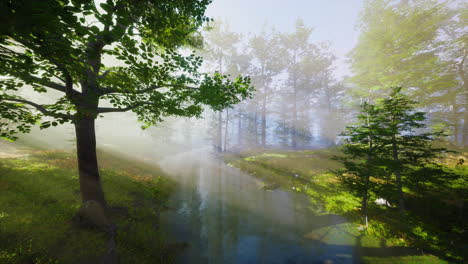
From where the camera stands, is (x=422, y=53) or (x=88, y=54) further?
(x=422, y=53)

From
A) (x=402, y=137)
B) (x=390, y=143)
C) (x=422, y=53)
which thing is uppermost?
(x=422, y=53)

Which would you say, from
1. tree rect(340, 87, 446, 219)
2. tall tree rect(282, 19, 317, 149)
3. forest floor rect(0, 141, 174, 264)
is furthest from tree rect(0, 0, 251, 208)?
tall tree rect(282, 19, 317, 149)

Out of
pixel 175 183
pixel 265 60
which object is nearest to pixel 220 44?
pixel 265 60

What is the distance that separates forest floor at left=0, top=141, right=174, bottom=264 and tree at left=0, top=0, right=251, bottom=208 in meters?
1.18

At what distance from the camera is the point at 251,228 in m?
7.77

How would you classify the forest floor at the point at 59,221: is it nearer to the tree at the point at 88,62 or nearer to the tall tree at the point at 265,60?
the tree at the point at 88,62

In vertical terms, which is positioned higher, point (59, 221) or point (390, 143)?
point (390, 143)

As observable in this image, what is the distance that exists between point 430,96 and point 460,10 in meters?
8.26

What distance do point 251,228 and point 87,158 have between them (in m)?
7.37

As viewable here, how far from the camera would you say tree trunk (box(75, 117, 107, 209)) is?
17.3ft

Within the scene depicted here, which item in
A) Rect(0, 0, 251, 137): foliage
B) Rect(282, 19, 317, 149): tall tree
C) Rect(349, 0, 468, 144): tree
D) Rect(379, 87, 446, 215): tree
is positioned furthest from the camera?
Rect(282, 19, 317, 149): tall tree

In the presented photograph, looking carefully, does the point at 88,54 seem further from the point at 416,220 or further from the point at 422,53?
the point at 422,53

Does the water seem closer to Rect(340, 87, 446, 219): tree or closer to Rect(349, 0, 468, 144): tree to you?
Rect(340, 87, 446, 219): tree

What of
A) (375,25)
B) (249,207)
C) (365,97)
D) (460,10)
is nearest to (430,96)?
(365,97)
